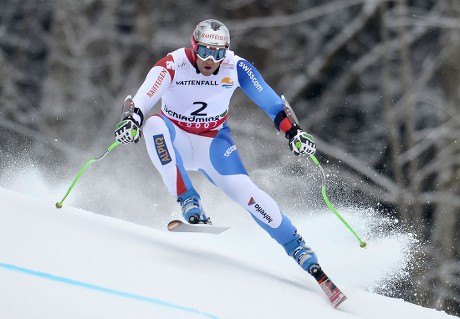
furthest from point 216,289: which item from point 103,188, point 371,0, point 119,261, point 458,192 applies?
point 371,0

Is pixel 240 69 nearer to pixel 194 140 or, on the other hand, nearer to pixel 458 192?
pixel 194 140

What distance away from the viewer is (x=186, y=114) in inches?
274

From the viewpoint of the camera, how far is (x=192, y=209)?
6.57 metres

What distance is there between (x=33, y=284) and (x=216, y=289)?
1.20m

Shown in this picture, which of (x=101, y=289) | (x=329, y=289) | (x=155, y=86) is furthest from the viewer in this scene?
(x=155, y=86)

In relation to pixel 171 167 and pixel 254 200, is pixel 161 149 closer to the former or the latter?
pixel 171 167

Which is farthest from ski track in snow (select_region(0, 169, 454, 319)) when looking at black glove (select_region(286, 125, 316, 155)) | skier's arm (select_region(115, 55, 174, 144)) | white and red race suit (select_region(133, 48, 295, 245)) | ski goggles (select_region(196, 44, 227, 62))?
ski goggles (select_region(196, 44, 227, 62))

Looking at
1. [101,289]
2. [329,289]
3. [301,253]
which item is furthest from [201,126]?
[101,289]

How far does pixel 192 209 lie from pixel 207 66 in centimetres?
92

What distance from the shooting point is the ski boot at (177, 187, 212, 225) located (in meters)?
6.53

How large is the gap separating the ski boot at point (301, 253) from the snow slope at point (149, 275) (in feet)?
0.51

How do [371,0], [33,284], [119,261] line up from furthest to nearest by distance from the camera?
[371,0], [119,261], [33,284]

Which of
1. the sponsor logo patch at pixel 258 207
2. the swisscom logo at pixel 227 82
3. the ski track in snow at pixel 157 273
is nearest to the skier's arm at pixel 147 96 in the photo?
the swisscom logo at pixel 227 82

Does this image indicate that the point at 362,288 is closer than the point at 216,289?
No
